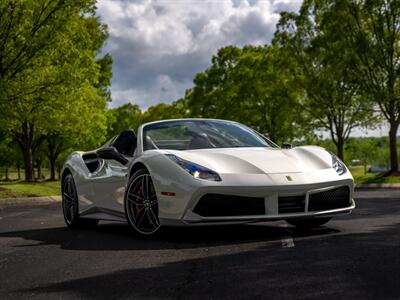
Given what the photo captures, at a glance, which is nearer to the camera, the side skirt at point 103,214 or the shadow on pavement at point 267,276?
the shadow on pavement at point 267,276

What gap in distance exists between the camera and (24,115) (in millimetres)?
23594

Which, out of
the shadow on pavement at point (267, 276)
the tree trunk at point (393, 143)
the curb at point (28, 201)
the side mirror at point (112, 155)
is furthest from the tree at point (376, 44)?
the shadow on pavement at point (267, 276)

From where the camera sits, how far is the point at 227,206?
5.54 m

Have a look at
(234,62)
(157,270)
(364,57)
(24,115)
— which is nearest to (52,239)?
(157,270)

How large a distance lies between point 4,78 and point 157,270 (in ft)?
52.5

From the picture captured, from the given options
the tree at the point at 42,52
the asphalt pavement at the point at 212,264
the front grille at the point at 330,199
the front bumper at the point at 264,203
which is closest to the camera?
the asphalt pavement at the point at 212,264

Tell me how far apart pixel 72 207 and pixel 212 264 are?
4.15 meters

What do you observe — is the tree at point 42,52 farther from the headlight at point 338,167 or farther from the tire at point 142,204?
the headlight at point 338,167

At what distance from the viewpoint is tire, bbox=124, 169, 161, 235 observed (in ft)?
19.5

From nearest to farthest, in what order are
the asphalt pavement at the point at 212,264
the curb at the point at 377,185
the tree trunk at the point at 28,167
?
the asphalt pavement at the point at 212,264 → the curb at the point at 377,185 → the tree trunk at the point at 28,167

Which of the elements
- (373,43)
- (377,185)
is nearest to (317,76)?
(373,43)

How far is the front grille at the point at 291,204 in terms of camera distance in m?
5.60

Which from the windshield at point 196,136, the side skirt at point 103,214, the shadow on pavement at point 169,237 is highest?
the windshield at point 196,136

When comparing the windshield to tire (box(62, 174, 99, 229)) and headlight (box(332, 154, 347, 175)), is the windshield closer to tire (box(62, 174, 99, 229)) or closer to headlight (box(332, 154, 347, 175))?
headlight (box(332, 154, 347, 175))
